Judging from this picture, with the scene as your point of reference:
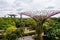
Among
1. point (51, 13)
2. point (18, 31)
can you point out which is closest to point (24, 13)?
point (51, 13)

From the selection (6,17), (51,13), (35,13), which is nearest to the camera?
(51,13)

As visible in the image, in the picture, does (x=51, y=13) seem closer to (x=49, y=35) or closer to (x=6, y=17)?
(x=49, y=35)

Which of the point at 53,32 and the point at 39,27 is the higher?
the point at 39,27

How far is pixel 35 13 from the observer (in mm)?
9484

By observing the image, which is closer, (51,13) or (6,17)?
(51,13)

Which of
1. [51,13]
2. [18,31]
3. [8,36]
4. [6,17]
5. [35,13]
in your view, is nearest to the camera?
[51,13]

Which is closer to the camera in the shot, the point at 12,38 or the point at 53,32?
the point at 12,38

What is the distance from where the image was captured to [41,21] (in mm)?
9219

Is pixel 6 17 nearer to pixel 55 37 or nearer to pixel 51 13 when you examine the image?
pixel 55 37

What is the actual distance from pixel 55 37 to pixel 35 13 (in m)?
3.64

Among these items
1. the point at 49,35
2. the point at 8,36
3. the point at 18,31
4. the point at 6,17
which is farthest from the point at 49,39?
the point at 6,17

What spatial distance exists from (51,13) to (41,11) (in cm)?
87

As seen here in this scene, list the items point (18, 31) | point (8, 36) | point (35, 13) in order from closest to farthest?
point (35, 13) < point (8, 36) < point (18, 31)

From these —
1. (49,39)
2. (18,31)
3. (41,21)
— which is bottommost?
(49,39)
